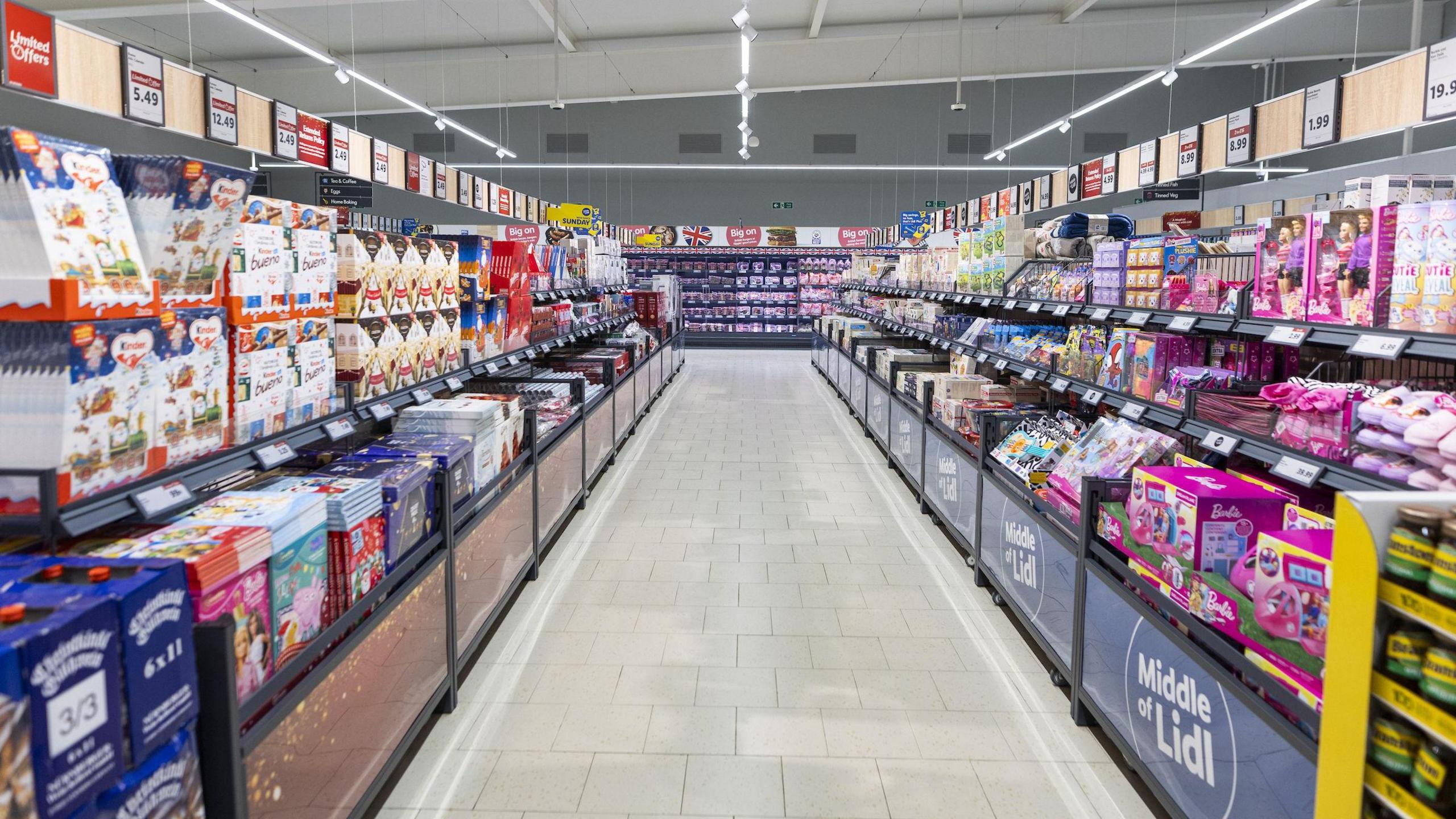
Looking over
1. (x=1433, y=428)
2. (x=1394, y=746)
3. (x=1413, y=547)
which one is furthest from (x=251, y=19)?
(x=1394, y=746)

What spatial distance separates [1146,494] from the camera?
264 cm

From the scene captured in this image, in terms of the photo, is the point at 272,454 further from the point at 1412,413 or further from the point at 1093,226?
the point at 1093,226

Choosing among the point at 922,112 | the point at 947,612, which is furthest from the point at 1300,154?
the point at 947,612

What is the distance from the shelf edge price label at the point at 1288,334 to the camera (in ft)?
8.29

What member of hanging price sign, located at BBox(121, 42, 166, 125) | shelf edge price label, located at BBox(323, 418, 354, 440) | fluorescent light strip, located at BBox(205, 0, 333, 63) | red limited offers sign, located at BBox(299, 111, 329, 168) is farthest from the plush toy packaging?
red limited offers sign, located at BBox(299, 111, 329, 168)

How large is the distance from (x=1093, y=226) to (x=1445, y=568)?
451cm

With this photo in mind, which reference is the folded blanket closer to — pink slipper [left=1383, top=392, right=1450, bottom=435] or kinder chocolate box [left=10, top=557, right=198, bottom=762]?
pink slipper [left=1383, top=392, right=1450, bottom=435]

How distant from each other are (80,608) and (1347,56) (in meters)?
18.2

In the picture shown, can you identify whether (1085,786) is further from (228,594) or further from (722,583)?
(228,594)

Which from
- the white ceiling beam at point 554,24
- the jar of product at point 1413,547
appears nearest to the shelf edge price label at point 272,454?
the jar of product at point 1413,547

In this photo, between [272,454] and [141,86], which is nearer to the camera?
[272,454]

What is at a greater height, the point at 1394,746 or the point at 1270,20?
the point at 1270,20

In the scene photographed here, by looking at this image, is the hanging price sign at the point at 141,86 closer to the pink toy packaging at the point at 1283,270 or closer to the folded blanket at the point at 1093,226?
the folded blanket at the point at 1093,226

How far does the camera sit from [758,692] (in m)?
3.28
